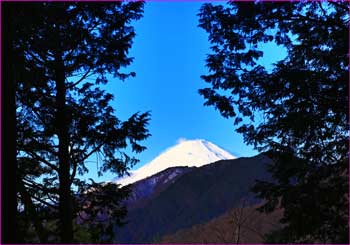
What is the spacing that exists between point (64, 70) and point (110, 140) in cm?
209

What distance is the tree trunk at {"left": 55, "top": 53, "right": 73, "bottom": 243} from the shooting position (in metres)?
11.2

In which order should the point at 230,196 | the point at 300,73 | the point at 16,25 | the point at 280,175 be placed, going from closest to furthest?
1. the point at 16,25
2. the point at 300,73
3. the point at 280,175
4. the point at 230,196

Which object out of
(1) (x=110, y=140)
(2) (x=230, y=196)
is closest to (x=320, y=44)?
(1) (x=110, y=140)

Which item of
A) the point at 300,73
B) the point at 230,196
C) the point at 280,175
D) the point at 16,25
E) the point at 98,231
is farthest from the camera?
the point at 230,196

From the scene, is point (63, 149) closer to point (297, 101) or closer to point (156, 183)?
point (297, 101)

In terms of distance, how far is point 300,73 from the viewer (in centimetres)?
1085

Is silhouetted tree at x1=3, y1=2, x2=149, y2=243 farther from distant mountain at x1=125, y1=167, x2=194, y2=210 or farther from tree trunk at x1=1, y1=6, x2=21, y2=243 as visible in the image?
distant mountain at x1=125, y1=167, x2=194, y2=210

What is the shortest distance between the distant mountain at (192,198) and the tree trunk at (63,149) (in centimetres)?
10515

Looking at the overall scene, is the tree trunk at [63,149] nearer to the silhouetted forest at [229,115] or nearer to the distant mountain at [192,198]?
the silhouetted forest at [229,115]

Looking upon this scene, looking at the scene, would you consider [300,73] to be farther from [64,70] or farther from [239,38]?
[64,70]

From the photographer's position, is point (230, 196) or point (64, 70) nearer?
point (64, 70)

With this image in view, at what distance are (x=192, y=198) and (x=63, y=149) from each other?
120974 millimetres

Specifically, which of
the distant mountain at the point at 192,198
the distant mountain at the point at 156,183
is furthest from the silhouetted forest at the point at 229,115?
the distant mountain at the point at 156,183

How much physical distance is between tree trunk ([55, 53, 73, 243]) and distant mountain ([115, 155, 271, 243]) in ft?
345
